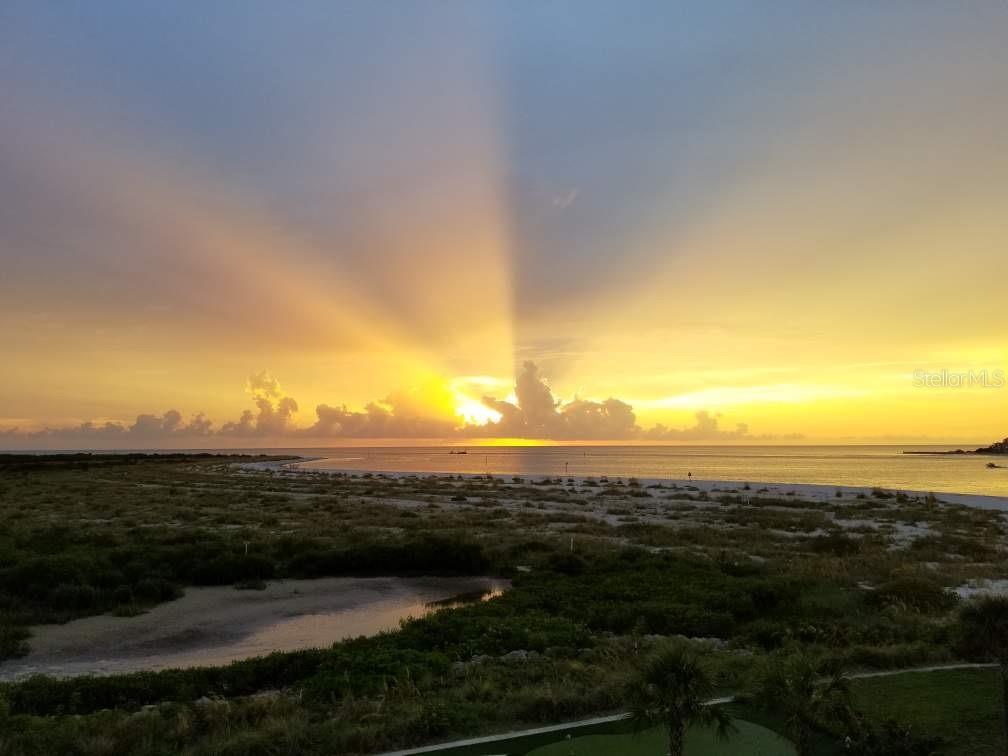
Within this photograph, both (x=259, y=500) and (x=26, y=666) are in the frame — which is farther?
(x=259, y=500)

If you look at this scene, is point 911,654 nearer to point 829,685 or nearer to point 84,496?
point 829,685

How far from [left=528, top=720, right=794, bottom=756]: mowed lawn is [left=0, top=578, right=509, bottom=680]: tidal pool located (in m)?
9.90

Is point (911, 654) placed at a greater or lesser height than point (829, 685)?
lesser

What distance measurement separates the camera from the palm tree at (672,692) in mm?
6859

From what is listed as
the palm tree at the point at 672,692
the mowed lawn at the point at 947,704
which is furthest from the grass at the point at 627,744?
the mowed lawn at the point at 947,704

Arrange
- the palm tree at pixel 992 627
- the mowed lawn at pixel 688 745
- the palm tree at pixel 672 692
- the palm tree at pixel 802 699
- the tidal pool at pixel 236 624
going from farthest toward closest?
the tidal pool at pixel 236 624
the mowed lawn at pixel 688 745
the palm tree at pixel 992 627
the palm tree at pixel 802 699
the palm tree at pixel 672 692

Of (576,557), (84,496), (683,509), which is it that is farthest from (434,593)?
(84,496)

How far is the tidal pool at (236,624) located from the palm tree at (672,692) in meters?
11.7

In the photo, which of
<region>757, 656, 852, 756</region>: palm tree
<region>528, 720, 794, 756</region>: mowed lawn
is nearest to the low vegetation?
<region>757, 656, 852, 756</region>: palm tree

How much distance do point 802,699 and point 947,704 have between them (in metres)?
3.53

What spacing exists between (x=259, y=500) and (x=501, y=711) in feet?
162

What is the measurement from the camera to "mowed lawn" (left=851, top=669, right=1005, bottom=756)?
796 cm

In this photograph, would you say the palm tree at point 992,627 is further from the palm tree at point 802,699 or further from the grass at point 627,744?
the grass at point 627,744

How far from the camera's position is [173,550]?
25.8m
